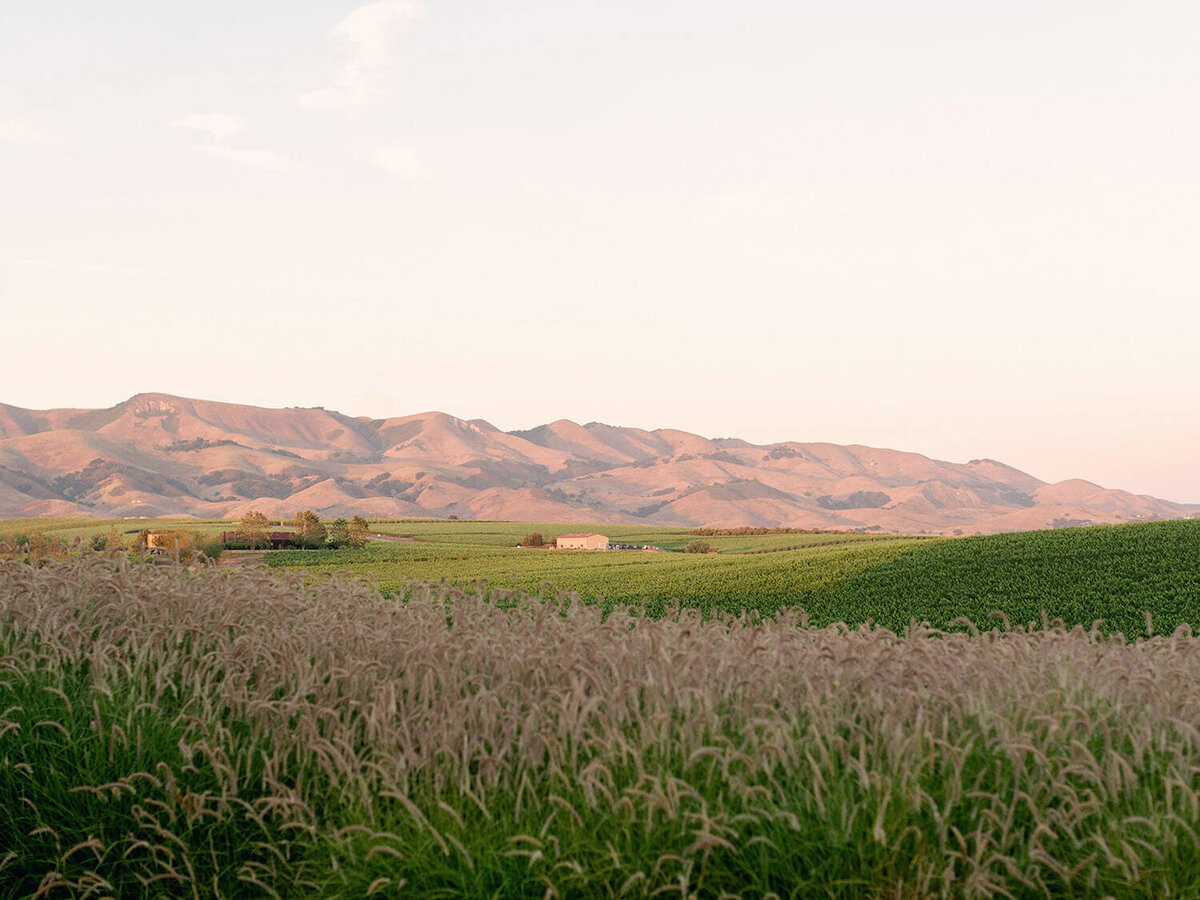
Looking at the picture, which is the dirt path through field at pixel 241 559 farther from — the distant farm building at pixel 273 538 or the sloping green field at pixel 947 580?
the distant farm building at pixel 273 538

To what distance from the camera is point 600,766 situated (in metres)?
3.84

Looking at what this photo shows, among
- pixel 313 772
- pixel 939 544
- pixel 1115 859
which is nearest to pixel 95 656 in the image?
pixel 313 772

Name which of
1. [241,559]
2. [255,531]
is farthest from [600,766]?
[255,531]

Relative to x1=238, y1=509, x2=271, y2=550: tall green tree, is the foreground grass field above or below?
above

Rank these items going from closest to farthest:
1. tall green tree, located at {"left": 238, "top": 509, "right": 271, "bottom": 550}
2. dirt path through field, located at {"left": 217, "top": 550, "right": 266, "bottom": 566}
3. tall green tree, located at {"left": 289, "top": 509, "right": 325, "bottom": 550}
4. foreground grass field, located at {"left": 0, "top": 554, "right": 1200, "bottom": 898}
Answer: foreground grass field, located at {"left": 0, "top": 554, "right": 1200, "bottom": 898}
dirt path through field, located at {"left": 217, "top": 550, "right": 266, "bottom": 566}
tall green tree, located at {"left": 238, "top": 509, "right": 271, "bottom": 550}
tall green tree, located at {"left": 289, "top": 509, "right": 325, "bottom": 550}

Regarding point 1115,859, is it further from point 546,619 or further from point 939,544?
point 939,544

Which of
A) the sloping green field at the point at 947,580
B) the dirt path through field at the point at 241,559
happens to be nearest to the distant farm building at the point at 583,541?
the dirt path through field at the point at 241,559

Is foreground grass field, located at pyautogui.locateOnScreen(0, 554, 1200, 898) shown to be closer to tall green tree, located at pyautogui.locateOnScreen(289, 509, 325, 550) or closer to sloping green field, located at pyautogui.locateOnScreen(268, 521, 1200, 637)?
sloping green field, located at pyautogui.locateOnScreen(268, 521, 1200, 637)

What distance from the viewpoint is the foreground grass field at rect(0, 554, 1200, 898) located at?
3809 mm

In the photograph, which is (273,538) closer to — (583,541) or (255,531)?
(255,531)

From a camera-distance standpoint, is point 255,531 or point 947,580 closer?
point 947,580

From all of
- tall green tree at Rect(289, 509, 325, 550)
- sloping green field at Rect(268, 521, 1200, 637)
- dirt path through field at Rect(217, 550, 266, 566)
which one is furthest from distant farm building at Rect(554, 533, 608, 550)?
sloping green field at Rect(268, 521, 1200, 637)

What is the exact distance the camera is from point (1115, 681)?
5512mm

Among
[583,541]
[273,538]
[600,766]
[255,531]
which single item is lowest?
[583,541]
